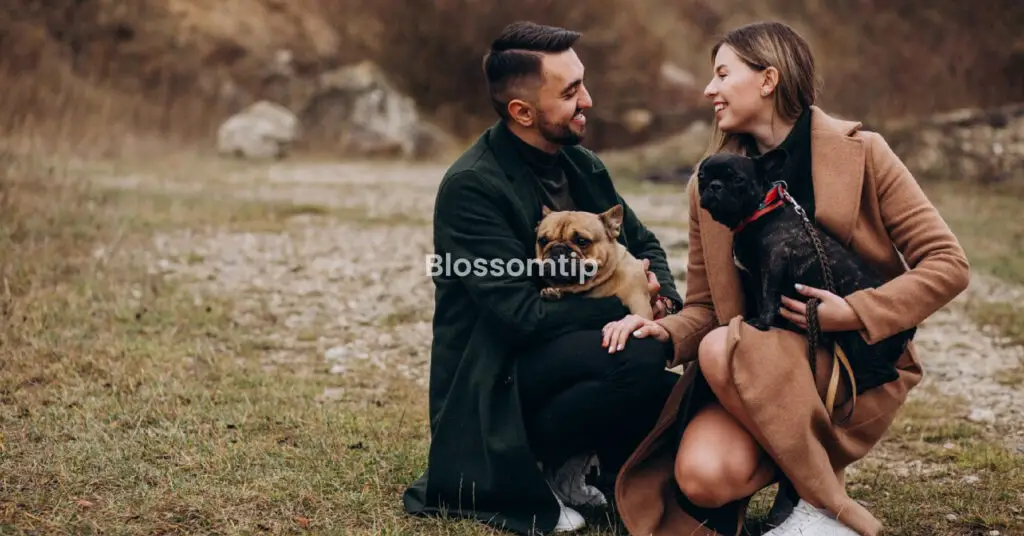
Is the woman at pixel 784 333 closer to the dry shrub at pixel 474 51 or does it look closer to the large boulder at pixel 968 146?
the large boulder at pixel 968 146

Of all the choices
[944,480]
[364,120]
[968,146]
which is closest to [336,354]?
[944,480]

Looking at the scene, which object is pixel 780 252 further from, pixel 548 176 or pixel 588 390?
pixel 548 176

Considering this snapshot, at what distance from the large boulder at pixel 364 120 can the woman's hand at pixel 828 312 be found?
15648 mm

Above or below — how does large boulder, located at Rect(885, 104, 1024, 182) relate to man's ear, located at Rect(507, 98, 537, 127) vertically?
above

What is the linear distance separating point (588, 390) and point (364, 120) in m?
15.6

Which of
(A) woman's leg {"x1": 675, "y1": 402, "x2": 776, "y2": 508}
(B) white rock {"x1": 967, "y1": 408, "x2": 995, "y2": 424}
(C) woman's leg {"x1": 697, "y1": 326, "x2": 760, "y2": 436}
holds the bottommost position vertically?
(B) white rock {"x1": 967, "y1": 408, "x2": 995, "y2": 424}

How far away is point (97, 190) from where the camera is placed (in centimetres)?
1223

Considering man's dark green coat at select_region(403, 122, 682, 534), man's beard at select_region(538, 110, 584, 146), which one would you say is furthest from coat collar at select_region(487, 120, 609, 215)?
man's beard at select_region(538, 110, 584, 146)

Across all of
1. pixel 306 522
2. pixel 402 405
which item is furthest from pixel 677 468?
pixel 402 405

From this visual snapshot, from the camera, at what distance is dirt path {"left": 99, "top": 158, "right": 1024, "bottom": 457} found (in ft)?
21.7

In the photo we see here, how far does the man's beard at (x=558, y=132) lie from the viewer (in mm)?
3992

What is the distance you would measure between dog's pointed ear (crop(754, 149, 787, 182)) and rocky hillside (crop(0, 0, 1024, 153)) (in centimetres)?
1415

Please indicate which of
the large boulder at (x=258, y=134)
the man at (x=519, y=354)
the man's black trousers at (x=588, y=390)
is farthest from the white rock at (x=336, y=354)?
the large boulder at (x=258, y=134)

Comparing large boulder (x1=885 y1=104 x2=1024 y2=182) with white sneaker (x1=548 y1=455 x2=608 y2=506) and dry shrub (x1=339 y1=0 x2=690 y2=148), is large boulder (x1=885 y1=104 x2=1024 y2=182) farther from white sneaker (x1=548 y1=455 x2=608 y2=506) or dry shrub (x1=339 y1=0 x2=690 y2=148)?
white sneaker (x1=548 y1=455 x2=608 y2=506)
